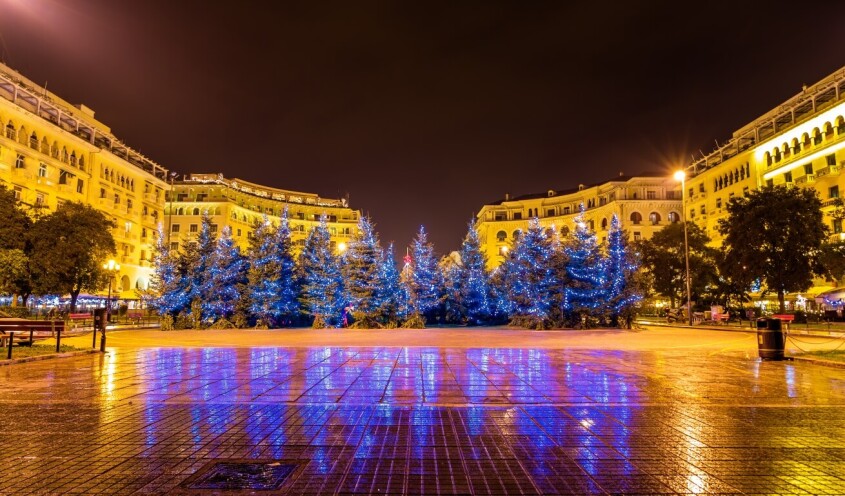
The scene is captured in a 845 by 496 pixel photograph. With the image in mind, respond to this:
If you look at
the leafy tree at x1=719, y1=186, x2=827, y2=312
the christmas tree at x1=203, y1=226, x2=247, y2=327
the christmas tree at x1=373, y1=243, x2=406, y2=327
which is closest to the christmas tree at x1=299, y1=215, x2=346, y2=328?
the christmas tree at x1=373, y1=243, x2=406, y2=327

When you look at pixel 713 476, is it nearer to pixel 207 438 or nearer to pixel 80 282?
pixel 207 438

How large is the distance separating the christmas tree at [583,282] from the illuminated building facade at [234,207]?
2097 inches

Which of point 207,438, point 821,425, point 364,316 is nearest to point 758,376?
point 821,425

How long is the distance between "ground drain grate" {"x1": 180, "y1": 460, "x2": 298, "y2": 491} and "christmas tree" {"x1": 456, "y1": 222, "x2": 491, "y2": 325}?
36.6 m

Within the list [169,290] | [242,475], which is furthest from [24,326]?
[169,290]

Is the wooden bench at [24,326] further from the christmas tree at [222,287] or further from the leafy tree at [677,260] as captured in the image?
the leafy tree at [677,260]

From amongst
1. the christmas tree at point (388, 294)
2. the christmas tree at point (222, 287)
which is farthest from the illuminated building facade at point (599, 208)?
the christmas tree at point (222, 287)

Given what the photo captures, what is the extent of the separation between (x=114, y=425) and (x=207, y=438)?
1613 millimetres

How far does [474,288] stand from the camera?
41.4 m

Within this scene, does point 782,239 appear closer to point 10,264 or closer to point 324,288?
point 324,288

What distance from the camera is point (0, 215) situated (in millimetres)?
31594

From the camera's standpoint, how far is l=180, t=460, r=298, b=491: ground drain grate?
445cm

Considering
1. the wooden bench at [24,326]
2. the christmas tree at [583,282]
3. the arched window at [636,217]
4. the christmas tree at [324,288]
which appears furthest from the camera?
the arched window at [636,217]

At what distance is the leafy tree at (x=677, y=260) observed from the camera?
48.5 m
